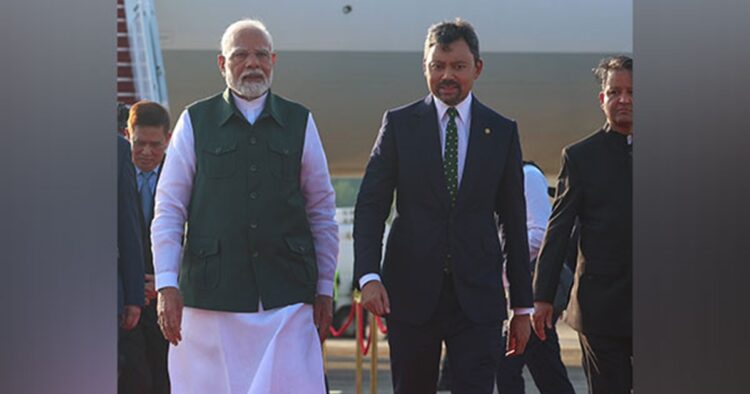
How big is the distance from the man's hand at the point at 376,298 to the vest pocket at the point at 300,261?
17 centimetres

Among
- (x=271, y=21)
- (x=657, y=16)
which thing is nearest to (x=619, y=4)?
(x=271, y=21)

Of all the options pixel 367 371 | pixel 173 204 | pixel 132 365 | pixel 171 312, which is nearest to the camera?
pixel 171 312

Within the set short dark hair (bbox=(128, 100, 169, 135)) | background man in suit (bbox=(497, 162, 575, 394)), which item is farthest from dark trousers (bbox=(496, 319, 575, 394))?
short dark hair (bbox=(128, 100, 169, 135))

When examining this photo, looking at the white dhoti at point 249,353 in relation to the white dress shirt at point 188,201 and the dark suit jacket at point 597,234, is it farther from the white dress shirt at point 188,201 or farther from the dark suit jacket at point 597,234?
the dark suit jacket at point 597,234

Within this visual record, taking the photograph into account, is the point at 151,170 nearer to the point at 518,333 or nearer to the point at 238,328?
the point at 238,328

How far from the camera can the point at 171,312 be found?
13.5 feet

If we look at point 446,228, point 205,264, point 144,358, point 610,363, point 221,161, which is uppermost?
point 221,161

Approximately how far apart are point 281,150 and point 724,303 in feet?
6.00

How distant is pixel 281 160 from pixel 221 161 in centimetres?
17

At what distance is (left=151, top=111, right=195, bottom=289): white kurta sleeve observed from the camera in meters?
4.22

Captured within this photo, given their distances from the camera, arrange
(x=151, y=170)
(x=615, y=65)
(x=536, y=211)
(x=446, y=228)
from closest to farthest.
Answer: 1. (x=446, y=228)
2. (x=615, y=65)
3. (x=151, y=170)
4. (x=536, y=211)

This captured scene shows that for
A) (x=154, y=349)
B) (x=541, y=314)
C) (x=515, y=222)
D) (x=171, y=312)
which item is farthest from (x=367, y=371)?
(x=171, y=312)

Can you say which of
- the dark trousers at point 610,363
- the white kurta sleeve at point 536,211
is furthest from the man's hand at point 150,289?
the dark trousers at point 610,363

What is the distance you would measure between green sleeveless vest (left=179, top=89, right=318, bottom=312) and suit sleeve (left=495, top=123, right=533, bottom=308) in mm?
656
